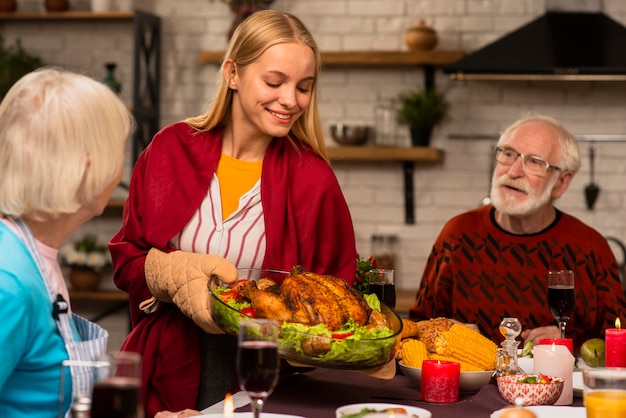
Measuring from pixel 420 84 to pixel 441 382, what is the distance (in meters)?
3.54

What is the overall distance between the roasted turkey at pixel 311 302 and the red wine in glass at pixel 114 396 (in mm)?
687

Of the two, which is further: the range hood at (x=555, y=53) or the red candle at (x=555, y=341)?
the range hood at (x=555, y=53)

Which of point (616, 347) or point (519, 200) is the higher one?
point (519, 200)

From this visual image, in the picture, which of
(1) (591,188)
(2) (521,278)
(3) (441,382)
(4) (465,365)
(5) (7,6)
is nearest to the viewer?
(3) (441,382)

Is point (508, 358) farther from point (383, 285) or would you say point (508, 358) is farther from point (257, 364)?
point (257, 364)

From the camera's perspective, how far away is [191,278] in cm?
227

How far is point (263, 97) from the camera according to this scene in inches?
97.9

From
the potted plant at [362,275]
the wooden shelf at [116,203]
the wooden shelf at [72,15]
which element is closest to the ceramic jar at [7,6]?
the wooden shelf at [72,15]

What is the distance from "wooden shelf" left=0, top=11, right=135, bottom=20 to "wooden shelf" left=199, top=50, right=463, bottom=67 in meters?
0.69

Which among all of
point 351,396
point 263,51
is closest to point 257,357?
point 351,396

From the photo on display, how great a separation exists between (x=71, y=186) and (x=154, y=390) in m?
1.11

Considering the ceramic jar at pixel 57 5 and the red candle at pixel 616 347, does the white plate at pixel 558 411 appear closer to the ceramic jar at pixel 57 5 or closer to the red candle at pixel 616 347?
the red candle at pixel 616 347

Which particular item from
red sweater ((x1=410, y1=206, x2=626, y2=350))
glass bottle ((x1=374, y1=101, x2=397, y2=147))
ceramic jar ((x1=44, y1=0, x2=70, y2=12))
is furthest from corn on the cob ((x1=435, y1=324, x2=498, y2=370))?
ceramic jar ((x1=44, y1=0, x2=70, y2=12))

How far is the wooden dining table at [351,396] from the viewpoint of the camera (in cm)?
210
